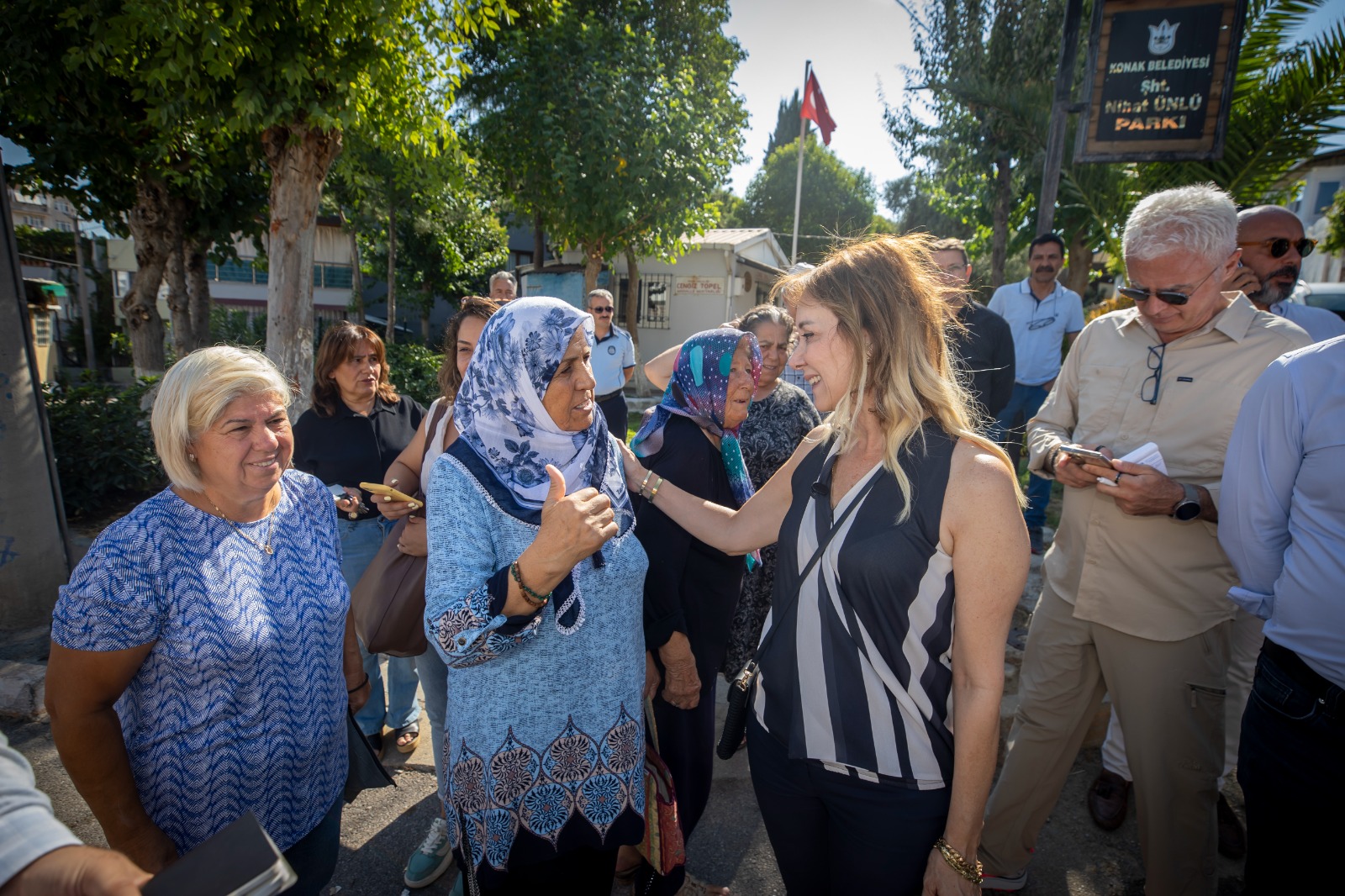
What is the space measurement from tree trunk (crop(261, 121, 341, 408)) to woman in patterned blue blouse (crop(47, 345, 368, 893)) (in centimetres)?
531

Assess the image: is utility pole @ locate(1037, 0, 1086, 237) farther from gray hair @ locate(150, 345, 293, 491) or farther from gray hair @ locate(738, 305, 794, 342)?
gray hair @ locate(150, 345, 293, 491)

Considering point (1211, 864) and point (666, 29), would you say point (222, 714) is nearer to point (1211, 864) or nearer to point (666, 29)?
point (1211, 864)

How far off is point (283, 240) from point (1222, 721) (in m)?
7.86

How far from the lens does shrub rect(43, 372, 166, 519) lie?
6.20 m

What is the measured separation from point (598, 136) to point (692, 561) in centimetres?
1199

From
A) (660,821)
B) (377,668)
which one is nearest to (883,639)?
(660,821)

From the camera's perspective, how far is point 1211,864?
2.25 meters

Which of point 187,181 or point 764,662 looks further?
point 187,181

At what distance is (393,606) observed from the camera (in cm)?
246

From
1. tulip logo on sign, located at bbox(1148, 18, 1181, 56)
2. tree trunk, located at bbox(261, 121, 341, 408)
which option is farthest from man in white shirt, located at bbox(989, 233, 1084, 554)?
tree trunk, located at bbox(261, 121, 341, 408)

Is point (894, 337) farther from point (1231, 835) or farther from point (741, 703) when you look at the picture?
point (1231, 835)

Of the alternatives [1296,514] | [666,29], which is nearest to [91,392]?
[1296,514]

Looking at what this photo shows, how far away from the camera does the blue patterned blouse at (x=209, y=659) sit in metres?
1.56

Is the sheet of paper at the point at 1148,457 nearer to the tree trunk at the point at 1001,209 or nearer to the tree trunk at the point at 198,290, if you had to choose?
the tree trunk at the point at 1001,209
